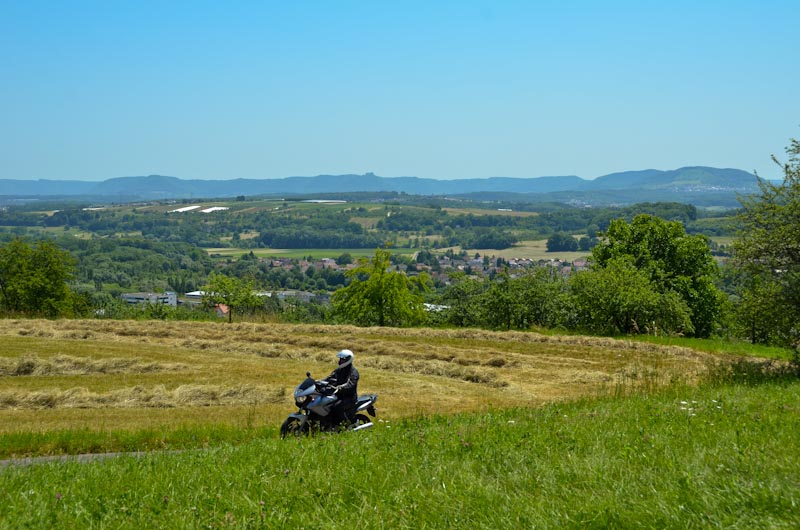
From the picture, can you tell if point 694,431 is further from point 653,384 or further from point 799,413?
point 653,384

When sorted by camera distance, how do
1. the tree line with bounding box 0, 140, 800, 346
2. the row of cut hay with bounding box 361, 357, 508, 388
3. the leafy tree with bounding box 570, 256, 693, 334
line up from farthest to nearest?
the tree line with bounding box 0, 140, 800, 346
the leafy tree with bounding box 570, 256, 693, 334
the row of cut hay with bounding box 361, 357, 508, 388

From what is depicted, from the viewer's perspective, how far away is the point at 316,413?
460 inches

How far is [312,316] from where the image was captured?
52.1 metres

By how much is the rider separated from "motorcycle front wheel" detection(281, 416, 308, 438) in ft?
1.92

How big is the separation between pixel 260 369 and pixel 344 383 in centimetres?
930

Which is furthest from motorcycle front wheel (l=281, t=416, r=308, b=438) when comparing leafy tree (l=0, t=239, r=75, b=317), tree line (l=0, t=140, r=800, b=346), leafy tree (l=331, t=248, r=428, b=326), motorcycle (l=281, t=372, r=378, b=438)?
leafy tree (l=0, t=239, r=75, b=317)

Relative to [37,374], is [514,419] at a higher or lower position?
higher

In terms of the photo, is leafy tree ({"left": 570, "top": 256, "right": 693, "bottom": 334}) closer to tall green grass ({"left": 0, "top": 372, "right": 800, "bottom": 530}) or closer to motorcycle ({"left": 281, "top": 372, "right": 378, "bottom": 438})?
motorcycle ({"left": 281, "top": 372, "right": 378, "bottom": 438})

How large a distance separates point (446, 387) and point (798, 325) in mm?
8083

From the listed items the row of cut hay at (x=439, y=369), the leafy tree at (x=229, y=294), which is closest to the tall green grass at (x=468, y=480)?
the row of cut hay at (x=439, y=369)

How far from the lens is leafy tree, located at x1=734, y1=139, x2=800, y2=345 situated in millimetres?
16125

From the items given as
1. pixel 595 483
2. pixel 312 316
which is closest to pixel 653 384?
pixel 595 483

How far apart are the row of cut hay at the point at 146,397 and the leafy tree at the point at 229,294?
24.2 meters

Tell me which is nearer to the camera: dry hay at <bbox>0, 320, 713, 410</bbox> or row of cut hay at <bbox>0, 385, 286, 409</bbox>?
row of cut hay at <bbox>0, 385, 286, 409</bbox>
